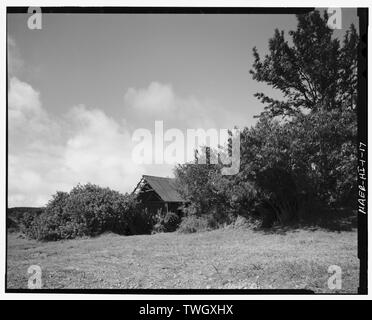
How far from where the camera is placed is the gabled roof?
892 inches

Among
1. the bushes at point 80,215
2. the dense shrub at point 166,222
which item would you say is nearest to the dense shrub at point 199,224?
the dense shrub at point 166,222

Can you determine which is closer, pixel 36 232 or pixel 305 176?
pixel 305 176

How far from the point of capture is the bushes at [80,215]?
17.0m

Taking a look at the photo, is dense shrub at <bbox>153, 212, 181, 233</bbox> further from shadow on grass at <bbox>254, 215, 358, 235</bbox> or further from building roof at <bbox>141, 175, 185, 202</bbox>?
shadow on grass at <bbox>254, 215, 358, 235</bbox>

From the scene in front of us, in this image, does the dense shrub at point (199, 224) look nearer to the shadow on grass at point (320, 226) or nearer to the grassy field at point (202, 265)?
the shadow on grass at point (320, 226)

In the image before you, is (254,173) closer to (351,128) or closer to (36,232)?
(351,128)

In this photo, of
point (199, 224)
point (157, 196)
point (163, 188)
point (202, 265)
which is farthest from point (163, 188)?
point (202, 265)

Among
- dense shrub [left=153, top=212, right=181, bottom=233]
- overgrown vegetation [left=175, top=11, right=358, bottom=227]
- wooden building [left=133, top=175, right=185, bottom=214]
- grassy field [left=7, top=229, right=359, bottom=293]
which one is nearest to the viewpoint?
grassy field [left=7, top=229, right=359, bottom=293]

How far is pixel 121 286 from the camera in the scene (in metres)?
7.21

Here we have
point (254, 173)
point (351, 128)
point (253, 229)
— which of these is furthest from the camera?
point (253, 229)

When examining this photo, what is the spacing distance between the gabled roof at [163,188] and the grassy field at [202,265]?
32.4ft

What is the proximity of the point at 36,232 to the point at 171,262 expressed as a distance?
10780mm

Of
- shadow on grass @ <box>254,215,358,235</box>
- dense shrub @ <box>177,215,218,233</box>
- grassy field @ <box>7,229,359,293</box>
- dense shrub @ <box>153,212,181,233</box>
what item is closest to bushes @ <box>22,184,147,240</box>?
dense shrub @ <box>153,212,181,233</box>
